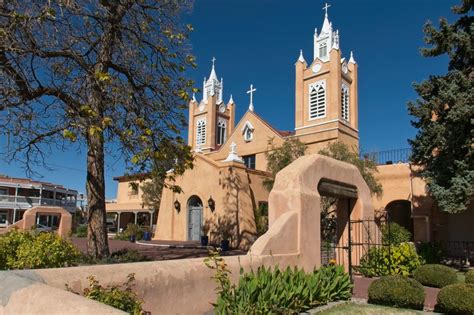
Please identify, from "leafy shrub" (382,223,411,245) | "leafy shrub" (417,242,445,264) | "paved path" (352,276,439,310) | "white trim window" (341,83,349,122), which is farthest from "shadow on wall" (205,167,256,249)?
"white trim window" (341,83,349,122)

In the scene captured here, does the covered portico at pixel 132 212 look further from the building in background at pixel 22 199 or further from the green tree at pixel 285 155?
the green tree at pixel 285 155

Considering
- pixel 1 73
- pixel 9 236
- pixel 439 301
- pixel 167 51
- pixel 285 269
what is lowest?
pixel 439 301

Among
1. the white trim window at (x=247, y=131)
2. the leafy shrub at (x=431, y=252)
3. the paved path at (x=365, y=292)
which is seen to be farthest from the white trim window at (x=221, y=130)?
the paved path at (x=365, y=292)

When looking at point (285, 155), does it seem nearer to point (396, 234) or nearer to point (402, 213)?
point (396, 234)

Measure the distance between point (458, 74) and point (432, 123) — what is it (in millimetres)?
1989

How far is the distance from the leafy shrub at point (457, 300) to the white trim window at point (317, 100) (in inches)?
1003

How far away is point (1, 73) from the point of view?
885 centimetres

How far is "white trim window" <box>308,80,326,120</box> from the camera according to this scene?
33716mm

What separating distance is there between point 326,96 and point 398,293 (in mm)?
25864

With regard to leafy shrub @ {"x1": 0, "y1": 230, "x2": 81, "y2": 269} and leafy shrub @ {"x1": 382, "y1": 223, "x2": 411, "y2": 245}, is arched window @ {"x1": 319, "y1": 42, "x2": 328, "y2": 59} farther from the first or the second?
leafy shrub @ {"x1": 0, "y1": 230, "x2": 81, "y2": 269}

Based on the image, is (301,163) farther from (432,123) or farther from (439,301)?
(432,123)

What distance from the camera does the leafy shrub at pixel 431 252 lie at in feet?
50.9

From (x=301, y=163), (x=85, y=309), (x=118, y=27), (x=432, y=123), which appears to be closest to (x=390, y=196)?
(x=432, y=123)

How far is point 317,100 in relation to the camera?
113ft
